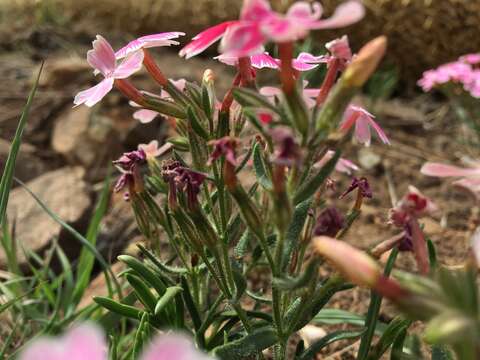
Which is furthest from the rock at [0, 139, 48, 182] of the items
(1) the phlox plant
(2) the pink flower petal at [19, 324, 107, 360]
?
(2) the pink flower petal at [19, 324, 107, 360]

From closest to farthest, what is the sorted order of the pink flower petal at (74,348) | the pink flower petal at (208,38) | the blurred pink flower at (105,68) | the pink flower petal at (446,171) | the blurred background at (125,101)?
the pink flower petal at (74,348) → the pink flower petal at (446,171) → the pink flower petal at (208,38) → the blurred pink flower at (105,68) → the blurred background at (125,101)

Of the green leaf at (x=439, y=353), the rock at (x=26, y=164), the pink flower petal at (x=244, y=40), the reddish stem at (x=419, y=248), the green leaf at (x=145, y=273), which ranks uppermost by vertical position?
the pink flower petal at (x=244, y=40)

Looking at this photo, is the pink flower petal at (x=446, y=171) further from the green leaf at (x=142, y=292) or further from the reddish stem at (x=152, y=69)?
the green leaf at (x=142, y=292)

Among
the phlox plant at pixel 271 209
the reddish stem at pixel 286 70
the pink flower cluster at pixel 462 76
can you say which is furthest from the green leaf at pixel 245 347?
the pink flower cluster at pixel 462 76

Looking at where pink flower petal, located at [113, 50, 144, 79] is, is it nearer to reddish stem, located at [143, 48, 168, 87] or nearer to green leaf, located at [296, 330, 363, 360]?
reddish stem, located at [143, 48, 168, 87]

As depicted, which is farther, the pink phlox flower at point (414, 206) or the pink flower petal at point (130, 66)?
the pink flower petal at point (130, 66)

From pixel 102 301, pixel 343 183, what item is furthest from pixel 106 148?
pixel 102 301

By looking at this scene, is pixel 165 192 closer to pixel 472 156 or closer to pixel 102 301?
pixel 102 301
